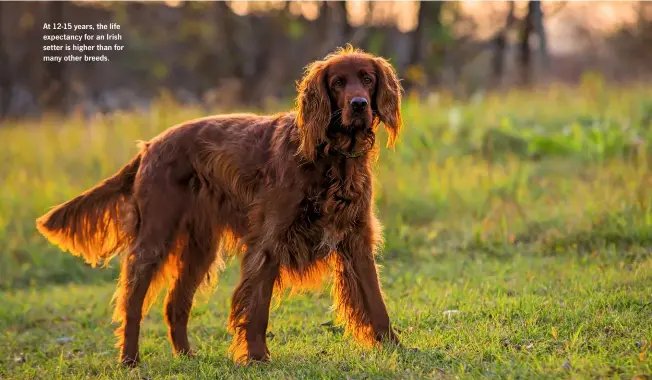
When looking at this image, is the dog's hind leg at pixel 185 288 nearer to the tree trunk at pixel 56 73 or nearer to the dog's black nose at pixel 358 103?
the dog's black nose at pixel 358 103

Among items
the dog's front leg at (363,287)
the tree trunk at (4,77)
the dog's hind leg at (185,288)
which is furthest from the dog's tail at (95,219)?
the tree trunk at (4,77)

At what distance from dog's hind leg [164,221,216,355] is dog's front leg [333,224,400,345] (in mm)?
1037

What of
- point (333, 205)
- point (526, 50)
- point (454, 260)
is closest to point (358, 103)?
point (333, 205)

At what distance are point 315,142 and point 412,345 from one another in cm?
133

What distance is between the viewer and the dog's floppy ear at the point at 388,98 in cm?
449

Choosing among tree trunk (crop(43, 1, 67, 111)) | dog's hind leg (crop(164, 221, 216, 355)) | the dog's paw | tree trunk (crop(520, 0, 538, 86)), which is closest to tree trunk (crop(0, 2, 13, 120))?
tree trunk (crop(43, 1, 67, 111))

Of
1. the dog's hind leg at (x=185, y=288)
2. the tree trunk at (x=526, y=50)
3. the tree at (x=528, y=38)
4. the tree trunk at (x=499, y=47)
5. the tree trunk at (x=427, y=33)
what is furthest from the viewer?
the tree trunk at (x=427, y=33)

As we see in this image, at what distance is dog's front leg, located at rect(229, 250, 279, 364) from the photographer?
14.9 ft

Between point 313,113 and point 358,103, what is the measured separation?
302 millimetres

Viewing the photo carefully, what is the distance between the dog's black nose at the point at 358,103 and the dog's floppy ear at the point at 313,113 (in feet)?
0.68

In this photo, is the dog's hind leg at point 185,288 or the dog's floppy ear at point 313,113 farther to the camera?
the dog's hind leg at point 185,288

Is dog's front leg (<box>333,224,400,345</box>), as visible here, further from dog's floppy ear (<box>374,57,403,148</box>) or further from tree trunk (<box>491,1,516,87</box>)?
tree trunk (<box>491,1,516,87</box>)

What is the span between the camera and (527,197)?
8398 millimetres

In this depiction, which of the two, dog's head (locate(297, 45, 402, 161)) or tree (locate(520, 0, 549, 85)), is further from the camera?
tree (locate(520, 0, 549, 85))
